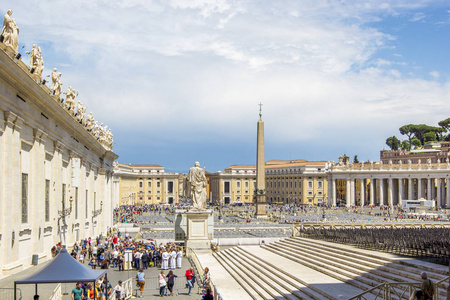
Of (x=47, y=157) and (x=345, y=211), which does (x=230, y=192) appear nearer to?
(x=345, y=211)

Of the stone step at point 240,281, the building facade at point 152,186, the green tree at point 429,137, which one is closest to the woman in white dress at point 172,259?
the stone step at point 240,281

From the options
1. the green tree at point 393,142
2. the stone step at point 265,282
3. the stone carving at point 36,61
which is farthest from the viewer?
the green tree at point 393,142

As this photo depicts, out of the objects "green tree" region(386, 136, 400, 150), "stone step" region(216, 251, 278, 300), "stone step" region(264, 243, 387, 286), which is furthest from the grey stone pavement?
"green tree" region(386, 136, 400, 150)

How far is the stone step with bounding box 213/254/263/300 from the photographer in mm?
17938

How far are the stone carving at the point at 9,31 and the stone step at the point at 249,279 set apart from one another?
1123 centimetres

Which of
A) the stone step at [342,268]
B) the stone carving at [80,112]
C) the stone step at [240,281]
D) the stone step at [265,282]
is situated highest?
the stone carving at [80,112]

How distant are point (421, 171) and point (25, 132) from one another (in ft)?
319

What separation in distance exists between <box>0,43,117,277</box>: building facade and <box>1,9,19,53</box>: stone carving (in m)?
0.53

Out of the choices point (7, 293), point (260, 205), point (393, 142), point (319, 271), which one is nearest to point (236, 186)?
point (393, 142)

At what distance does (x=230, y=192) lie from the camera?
491 feet

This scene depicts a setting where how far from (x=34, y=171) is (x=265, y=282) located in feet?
31.0

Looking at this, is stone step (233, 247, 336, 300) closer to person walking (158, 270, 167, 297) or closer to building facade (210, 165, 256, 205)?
person walking (158, 270, 167, 297)

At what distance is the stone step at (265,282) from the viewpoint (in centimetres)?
1683

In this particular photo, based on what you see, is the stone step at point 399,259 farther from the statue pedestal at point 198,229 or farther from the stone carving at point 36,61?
the stone carving at point 36,61
